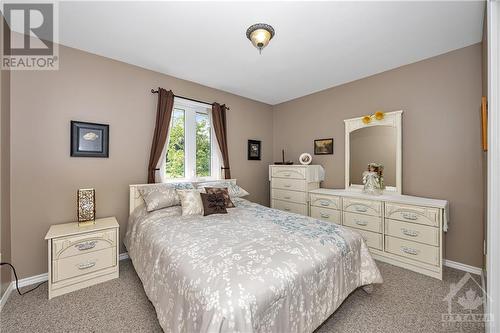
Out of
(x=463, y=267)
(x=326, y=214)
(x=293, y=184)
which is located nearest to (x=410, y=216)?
(x=463, y=267)

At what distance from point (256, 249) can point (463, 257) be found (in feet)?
8.87

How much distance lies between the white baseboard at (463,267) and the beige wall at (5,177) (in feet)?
15.5

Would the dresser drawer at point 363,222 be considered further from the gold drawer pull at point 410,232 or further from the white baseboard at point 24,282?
the white baseboard at point 24,282

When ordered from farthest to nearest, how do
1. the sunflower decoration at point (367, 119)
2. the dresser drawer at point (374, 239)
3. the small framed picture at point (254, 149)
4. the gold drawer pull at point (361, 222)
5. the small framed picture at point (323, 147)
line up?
the small framed picture at point (254, 149) → the small framed picture at point (323, 147) → the sunflower decoration at point (367, 119) → the gold drawer pull at point (361, 222) → the dresser drawer at point (374, 239)

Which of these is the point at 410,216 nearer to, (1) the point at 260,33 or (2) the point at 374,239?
(2) the point at 374,239

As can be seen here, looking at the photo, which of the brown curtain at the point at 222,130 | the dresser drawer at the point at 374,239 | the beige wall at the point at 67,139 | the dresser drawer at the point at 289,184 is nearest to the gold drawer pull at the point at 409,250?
the dresser drawer at the point at 374,239

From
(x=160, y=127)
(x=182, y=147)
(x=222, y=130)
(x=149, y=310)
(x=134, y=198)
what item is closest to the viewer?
(x=149, y=310)

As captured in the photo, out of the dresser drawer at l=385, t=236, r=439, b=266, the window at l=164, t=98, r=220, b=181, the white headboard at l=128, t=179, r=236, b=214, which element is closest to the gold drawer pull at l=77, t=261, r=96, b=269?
the white headboard at l=128, t=179, r=236, b=214

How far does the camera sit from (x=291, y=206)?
375 cm

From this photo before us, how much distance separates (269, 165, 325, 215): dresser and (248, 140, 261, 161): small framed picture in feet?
1.50

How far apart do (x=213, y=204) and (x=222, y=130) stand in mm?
1608

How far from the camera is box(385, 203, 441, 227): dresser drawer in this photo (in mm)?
2334

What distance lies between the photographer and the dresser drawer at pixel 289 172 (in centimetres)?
361

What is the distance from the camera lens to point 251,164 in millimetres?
4309
